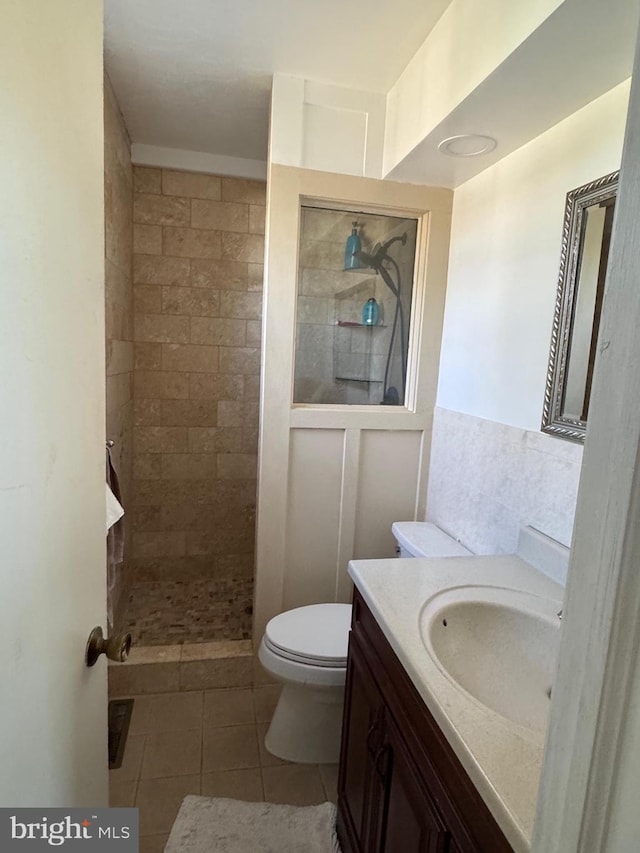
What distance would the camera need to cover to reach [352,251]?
214cm

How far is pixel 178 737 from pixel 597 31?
2.52m

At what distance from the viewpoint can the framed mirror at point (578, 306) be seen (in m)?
1.21

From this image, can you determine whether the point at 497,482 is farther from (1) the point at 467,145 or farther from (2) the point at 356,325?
(1) the point at 467,145

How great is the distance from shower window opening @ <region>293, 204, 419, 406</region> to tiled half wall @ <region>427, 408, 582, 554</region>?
1.21 ft

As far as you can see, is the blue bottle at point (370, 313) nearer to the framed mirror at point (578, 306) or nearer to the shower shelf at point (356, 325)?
the shower shelf at point (356, 325)

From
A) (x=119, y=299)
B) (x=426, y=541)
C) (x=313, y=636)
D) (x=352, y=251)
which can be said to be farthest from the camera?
(x=119, y=299)

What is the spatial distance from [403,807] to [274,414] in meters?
1.38

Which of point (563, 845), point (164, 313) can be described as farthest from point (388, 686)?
point (164, 313)

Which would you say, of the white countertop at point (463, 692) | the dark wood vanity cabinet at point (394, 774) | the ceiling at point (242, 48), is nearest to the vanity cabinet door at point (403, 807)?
the dark wood vanity cabinet at point (394, 774)

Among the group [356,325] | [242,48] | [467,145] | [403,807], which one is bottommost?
[403,807]

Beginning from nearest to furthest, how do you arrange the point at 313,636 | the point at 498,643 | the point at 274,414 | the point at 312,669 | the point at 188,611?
the point at 498,643
the point at 312,669
the point at 313,636
the point at 274,414
the point at 188,611

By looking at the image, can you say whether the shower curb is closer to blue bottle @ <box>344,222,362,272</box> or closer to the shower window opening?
the shower window opening

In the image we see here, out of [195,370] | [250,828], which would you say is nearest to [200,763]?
[250,828]

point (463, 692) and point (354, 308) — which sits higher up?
point (354, 308)
